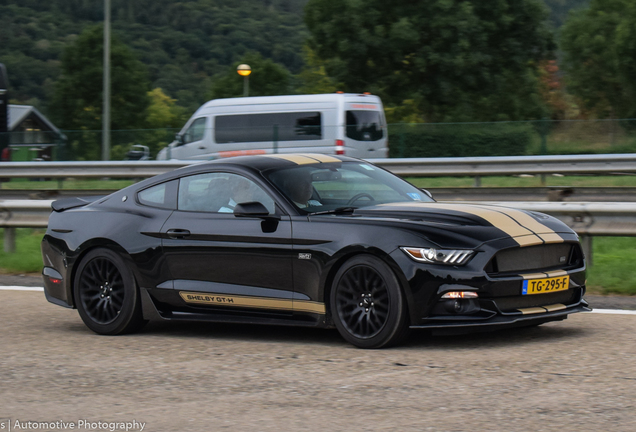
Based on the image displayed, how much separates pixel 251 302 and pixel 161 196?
123cm

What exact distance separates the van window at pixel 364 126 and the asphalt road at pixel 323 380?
693 inches

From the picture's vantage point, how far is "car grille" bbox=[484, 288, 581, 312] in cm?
607

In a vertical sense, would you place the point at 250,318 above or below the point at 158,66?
below

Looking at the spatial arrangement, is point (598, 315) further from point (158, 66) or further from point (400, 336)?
point (158, 66)

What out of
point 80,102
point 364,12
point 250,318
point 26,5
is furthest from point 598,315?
point 26,5

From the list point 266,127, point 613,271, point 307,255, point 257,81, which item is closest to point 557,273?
point 307,255

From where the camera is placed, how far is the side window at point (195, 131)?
25556 mm

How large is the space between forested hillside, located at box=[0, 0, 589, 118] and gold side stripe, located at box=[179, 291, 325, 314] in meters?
114

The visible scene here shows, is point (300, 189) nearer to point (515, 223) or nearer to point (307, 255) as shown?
point (307, 255)

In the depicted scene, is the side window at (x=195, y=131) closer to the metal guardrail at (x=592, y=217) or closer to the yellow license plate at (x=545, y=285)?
the metal guardrail at (x=592, y=217)

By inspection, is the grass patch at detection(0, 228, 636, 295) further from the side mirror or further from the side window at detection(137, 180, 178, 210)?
the side window at detection(137, 180, 178, 210)

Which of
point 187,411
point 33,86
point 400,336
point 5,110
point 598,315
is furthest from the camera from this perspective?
point 33,86

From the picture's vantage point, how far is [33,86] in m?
121

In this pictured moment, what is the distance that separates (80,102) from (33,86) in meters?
47.9
